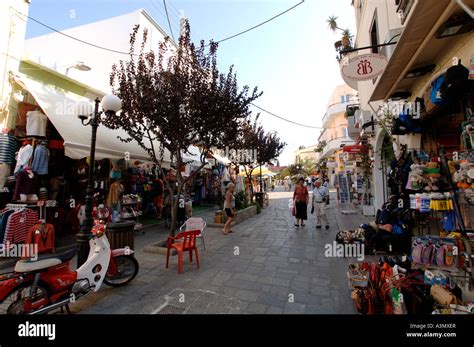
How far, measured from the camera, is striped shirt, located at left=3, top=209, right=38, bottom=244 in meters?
4.92

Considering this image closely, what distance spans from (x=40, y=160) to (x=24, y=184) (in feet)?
2.28

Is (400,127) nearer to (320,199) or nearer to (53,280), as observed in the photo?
(320,199)

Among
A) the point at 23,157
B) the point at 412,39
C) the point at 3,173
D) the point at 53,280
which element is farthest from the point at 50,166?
the point at 412,39

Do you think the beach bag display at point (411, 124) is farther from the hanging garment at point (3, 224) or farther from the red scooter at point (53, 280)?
the hanging garment at point (3, 224)

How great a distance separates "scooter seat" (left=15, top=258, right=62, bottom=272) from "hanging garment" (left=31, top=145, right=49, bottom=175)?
3705 mm

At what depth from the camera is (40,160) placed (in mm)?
5625

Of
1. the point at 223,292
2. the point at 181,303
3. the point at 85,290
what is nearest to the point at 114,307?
the point at 85,290

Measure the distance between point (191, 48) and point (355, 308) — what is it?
677 cm

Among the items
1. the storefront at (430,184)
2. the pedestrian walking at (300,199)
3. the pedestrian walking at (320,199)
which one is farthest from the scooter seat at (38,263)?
the pedestrian walking at (320,199)

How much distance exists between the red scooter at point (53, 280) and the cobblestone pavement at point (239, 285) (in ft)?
1.03

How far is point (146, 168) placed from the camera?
31.3 ft

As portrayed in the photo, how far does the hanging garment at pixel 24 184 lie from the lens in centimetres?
523

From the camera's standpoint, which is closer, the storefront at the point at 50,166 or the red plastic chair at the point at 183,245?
the red plastic chair at the point at 183,245

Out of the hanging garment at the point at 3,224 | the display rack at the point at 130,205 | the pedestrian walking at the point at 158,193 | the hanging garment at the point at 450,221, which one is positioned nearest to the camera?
the hanging garment at the point at 450,221
